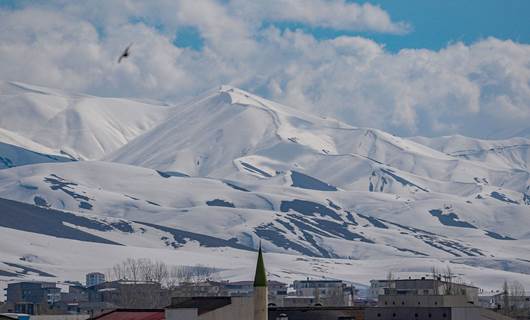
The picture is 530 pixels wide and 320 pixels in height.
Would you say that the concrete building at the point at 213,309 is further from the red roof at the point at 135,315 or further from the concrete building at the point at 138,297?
the concrete building at the point at 138,297

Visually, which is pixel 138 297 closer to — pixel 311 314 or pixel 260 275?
pixel 311 314

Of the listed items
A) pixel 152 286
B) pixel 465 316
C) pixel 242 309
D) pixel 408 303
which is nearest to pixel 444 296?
pixel 408 303

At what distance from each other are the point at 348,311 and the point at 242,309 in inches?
673

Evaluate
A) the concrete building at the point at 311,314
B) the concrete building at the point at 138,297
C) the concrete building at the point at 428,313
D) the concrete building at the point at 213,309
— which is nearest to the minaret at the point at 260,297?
the concrete building at the point at 213,309

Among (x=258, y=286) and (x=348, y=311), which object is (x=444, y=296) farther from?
(x=258, y=286)

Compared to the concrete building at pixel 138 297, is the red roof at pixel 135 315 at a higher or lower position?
lower

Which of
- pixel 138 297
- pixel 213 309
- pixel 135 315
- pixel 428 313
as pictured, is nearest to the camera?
pixel 213 309

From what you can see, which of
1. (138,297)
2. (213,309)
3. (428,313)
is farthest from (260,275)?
(138,297)

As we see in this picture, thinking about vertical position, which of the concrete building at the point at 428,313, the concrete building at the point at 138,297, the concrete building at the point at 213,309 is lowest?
the concrete building at the point at 213,309

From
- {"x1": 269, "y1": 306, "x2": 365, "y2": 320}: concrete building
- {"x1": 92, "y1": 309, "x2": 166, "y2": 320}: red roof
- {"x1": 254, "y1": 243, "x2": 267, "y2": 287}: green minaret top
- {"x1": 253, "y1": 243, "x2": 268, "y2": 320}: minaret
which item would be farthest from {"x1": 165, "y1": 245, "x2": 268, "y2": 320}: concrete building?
{"x1": 269, "y1": 306, "x2": 365, "y2": 320}: concrete building

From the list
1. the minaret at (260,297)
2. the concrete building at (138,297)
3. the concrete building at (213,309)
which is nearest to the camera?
the minaret at (260,297)

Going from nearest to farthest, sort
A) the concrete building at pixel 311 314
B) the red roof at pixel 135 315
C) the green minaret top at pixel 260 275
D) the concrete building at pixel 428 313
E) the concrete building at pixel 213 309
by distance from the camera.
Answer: the green minaret top at pixel 260 275 → the concrete building at pixel 213 309 → the red roof at pixel 135 315 → the concrete building at pixel 428 313 → the concrete building at pixel 311 314

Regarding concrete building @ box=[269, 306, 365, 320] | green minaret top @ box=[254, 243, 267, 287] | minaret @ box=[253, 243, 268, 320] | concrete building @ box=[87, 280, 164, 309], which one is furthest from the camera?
concrete building @ box=[87, 280, 164, 309]

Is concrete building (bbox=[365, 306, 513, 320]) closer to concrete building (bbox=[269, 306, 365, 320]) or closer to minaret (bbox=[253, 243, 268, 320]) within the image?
concrete building (bbox=[269, 306, 365, 320])
